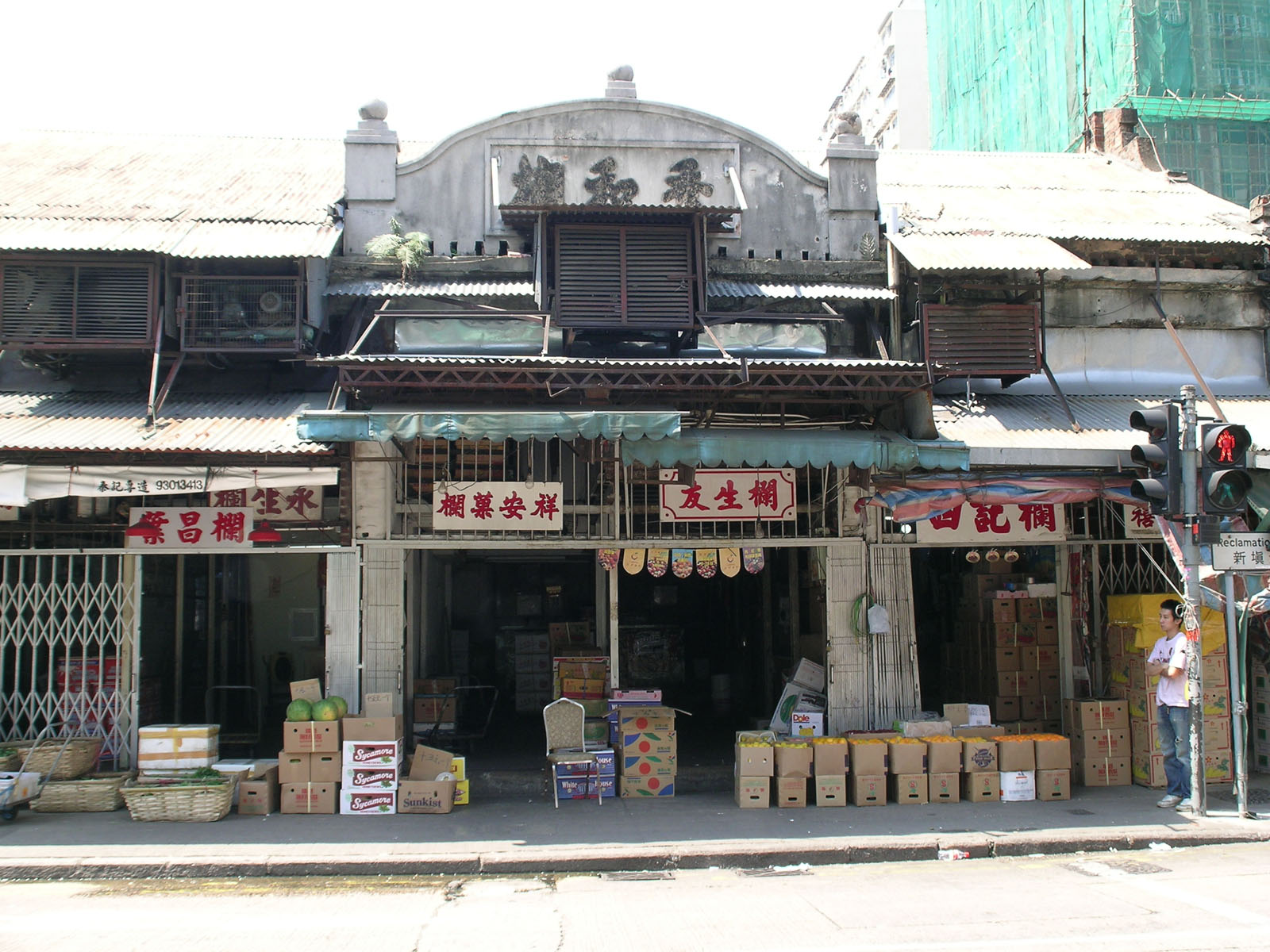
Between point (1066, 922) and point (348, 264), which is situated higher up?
point (348, 264)

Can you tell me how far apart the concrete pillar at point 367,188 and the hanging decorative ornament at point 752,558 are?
19.2 feet

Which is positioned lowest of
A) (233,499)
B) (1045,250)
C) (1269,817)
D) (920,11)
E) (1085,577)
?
(1269,817)

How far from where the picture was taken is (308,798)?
927 cm

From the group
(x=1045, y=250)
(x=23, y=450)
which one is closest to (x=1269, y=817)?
(x=1045, y=250)

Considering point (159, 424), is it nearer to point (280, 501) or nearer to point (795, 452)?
point (280, 501)

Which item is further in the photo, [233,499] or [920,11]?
[920,11]

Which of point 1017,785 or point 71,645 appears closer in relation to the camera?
point 1017,785

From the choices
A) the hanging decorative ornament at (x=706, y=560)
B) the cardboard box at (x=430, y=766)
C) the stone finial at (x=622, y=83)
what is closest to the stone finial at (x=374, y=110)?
the stone finial at (x=622, y=83)

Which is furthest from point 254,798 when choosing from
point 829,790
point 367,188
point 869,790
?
point 367,188

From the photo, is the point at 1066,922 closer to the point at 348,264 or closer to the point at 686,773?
the point at 686,773

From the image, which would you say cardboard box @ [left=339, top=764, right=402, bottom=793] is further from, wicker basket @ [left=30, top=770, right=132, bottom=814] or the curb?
wicker basket @ [left=30, top=770, right=132, bottom=814]

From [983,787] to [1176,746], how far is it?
76.2 inches

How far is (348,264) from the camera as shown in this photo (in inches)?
448

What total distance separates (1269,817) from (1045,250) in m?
6.44
